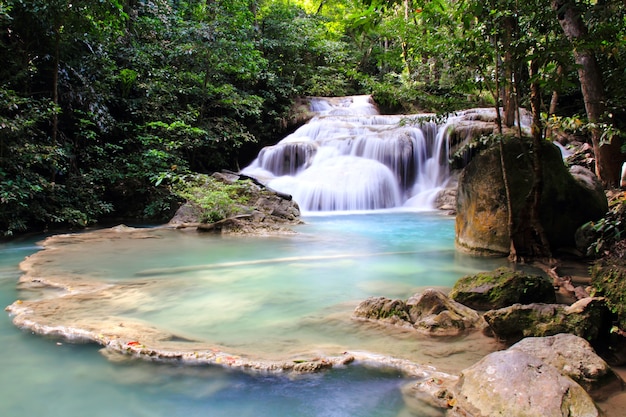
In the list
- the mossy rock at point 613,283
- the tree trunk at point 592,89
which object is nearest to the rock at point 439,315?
the mossy rock at point 613,283

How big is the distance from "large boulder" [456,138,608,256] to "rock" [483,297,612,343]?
9.70 ft

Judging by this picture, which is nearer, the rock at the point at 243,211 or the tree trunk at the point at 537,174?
the tree trunk at the point at 537,174

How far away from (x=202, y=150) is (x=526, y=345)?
13326 millimetres

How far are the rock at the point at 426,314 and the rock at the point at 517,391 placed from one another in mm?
919

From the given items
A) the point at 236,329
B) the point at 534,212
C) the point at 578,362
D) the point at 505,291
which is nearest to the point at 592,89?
the point at 534,212

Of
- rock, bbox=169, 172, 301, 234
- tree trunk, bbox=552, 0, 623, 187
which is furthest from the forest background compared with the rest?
rock, bbox=169, 172, 301, 234

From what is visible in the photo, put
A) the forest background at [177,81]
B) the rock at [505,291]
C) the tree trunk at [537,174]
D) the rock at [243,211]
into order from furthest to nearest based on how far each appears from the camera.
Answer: the rock at [243,211] → the tree trunk at [537,174] → the forest background at [177,81] → the rock at [505,291]

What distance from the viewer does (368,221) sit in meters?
11.2

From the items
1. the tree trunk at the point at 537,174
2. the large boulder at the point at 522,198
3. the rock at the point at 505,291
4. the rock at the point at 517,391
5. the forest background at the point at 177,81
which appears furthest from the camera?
the large boulder at the point at 522,198

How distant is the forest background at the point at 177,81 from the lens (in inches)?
205

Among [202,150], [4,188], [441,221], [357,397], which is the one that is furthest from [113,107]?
[357,397]

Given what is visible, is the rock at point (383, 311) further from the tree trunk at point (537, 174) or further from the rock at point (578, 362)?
the tree trunk at point (537, 174)

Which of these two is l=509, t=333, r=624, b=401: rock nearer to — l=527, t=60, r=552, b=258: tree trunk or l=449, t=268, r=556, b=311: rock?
l=449, t=268, r=556, b=311: rock

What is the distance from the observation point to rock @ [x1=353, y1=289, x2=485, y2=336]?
3.30 m
